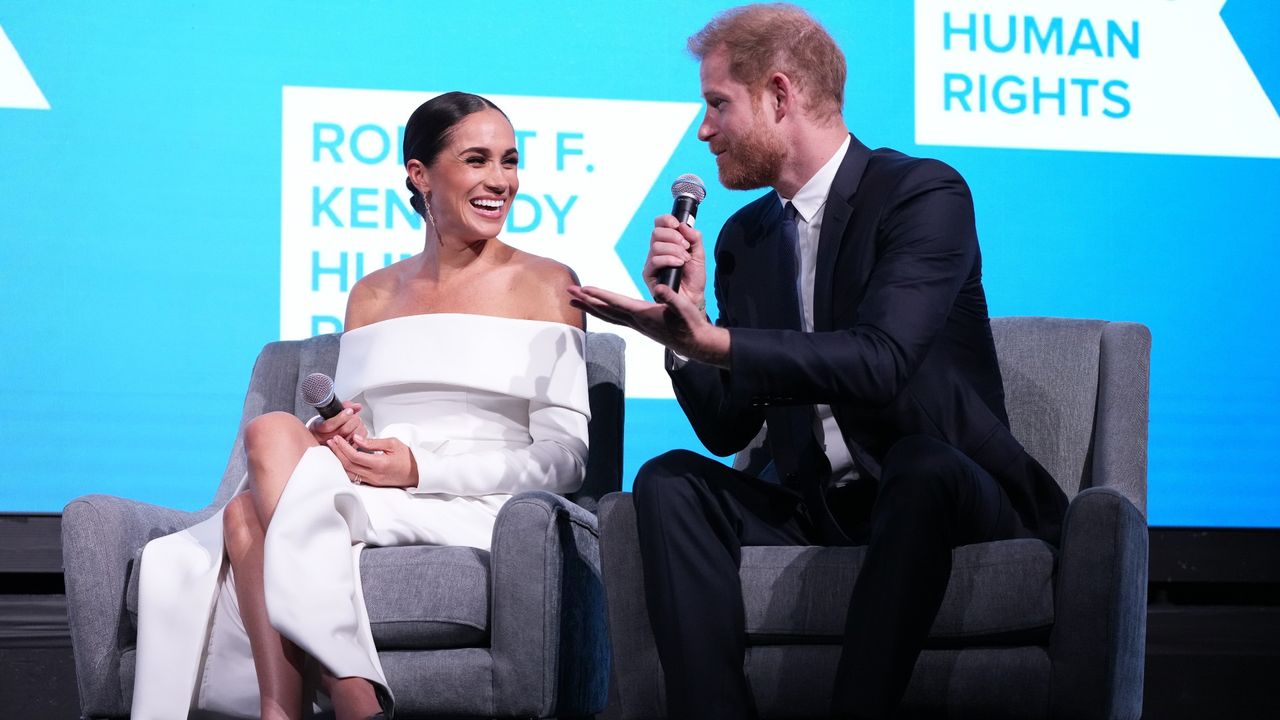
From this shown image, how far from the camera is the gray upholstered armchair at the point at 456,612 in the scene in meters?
2.35

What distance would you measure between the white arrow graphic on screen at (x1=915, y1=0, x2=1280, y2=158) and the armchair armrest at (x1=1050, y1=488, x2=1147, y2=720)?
1.82 metres

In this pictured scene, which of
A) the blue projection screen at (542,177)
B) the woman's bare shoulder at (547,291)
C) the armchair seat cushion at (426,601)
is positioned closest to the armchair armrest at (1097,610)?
the armchair seat cushion at (426,601)

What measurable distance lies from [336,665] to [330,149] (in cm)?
169

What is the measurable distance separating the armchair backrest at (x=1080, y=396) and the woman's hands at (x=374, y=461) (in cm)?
126

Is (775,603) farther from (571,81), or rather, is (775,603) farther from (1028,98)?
(1028,98)

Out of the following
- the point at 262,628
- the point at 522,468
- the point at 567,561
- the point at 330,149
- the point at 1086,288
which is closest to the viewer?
the point at 262,628

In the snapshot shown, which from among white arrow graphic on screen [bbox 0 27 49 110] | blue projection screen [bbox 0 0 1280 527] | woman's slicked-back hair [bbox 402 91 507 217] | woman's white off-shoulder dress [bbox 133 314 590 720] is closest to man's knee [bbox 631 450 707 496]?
woman's white off-shoulder dress [bbox 133 314 590 720]

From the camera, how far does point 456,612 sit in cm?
237

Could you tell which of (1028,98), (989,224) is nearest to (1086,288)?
(989,224)

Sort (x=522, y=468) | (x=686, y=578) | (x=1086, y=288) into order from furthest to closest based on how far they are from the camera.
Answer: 1. (x=1086, y=288)
2. (x=522, y=468)
3. (x=686, y=578)

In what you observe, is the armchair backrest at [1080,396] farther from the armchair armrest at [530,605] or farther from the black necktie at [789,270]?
the armchair armrest at [530,605]

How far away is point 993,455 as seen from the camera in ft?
7.48

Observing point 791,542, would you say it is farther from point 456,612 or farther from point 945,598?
point 456,612

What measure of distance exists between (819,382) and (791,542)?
41cm
